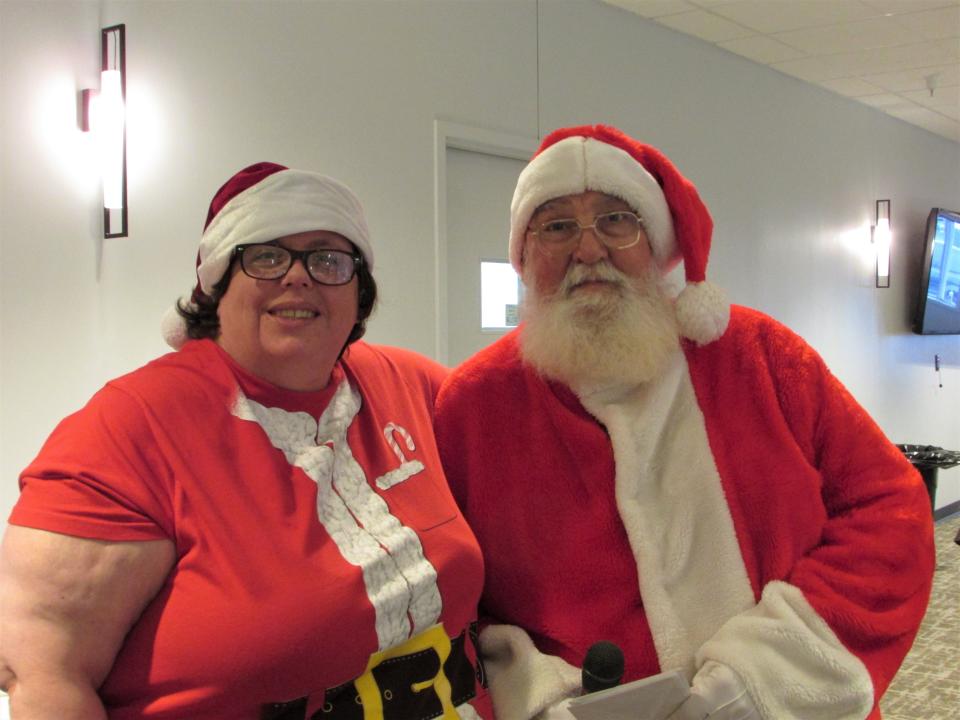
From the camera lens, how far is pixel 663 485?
1.46 meters

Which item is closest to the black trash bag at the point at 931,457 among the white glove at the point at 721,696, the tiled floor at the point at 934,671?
the tiled floor at the point at 934,671

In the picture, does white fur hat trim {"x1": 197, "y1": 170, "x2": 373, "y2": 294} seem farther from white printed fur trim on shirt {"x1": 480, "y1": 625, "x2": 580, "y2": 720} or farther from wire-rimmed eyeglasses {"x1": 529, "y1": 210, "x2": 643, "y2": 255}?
white printed fur trim on shirt {"x1": 480, "y1": 625, "x2": 580, "y2": 720}

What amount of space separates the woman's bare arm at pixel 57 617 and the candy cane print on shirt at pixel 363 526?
292mm

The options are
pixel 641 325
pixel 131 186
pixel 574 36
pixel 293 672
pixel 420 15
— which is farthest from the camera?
pixel 574 36

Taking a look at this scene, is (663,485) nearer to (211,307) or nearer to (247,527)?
(247,527)

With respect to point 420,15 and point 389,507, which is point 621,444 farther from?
point 420,15

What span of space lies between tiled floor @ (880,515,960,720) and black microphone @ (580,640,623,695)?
2601mm

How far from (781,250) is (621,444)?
13.6ft

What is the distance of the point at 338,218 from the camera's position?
139 cm

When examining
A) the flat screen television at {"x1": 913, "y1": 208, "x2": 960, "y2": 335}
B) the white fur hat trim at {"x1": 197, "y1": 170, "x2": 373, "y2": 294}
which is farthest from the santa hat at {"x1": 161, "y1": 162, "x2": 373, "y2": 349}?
the flat screen television at {"x1": 913, "y1": 208, "x2": 960, "y2": 335}

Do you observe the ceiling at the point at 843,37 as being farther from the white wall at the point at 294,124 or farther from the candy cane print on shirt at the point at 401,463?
the candy cane print on shirt at the point at 401,463

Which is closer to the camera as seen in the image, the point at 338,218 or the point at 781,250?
the point at 338,218

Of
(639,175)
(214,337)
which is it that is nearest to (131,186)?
(214,337)

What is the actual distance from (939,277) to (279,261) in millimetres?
6473
